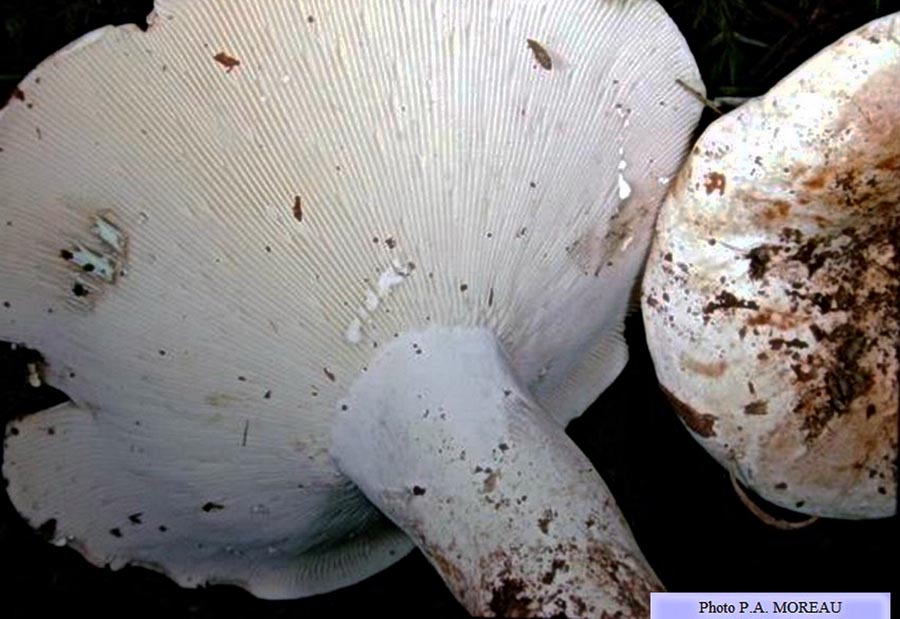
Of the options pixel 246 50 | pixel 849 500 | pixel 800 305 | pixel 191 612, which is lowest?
pixel 191 612

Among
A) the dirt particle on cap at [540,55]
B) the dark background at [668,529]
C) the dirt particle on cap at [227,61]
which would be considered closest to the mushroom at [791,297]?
the dirt particle on cap at [540,55]

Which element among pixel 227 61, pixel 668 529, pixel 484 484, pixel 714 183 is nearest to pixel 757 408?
pixel 714 183

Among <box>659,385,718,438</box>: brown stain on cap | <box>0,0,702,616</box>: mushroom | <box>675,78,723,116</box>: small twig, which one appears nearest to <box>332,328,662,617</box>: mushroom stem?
<box>0,0,702,616</box>: mushroom

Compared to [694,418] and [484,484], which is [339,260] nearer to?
[484,484]

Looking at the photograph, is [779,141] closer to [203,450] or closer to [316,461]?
[316,461]

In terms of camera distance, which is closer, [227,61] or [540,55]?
[227,61]

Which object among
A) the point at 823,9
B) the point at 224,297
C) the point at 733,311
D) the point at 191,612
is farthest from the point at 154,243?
the point at 823,9
